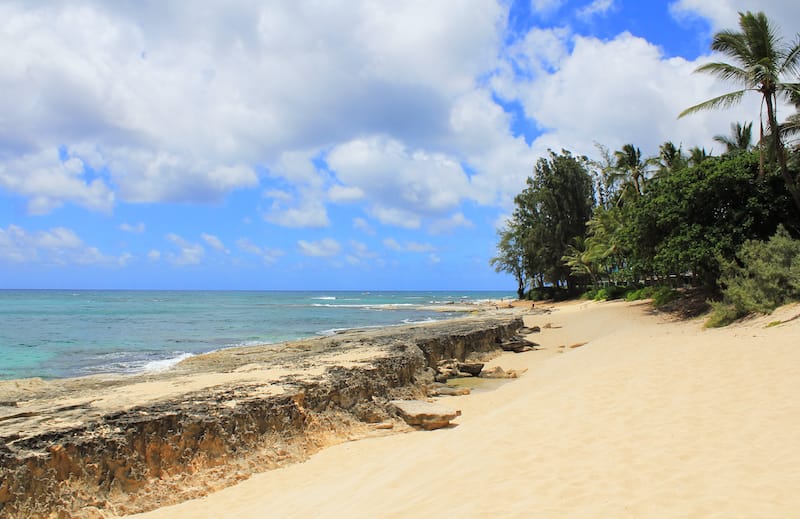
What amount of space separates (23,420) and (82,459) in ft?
4.15

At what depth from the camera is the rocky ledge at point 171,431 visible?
5.53m

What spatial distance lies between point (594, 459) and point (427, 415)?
3.88 metres

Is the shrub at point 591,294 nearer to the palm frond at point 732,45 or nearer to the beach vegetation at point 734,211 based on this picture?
the beach vegetation at point 734,211

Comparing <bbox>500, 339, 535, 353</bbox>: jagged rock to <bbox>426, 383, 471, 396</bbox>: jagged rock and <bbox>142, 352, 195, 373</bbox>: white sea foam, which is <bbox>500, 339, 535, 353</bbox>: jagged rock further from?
<bbox>142, 352, 195, 373</bbox>: white sea foam

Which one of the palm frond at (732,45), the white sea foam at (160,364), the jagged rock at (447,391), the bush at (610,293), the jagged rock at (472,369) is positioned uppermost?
the palm frond at (732,45)

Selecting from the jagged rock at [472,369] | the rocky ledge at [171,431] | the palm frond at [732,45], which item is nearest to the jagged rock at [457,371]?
the jagged rock at [472,369]

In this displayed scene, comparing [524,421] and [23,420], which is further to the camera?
[524,421]

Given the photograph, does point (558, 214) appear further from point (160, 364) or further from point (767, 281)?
point (160, 364)

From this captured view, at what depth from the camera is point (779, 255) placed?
1576 centimetres

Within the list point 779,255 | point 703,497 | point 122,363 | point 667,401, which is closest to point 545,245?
point 779,255

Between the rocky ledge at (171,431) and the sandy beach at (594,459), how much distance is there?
437 millimetres

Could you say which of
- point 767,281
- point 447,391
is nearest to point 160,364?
point 447,391

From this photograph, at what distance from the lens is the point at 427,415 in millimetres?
8609

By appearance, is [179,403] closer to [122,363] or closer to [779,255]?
[122,363]
